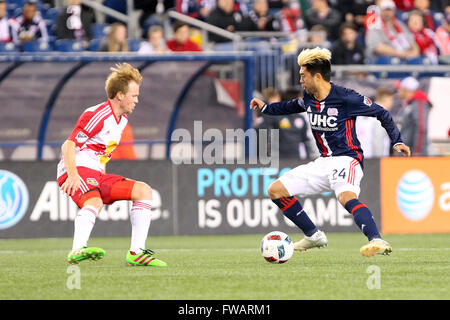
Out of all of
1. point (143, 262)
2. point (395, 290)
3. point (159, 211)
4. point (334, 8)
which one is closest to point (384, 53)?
point (334, 8)

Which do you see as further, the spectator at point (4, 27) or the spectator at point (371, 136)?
the spectator at point (4, 27)

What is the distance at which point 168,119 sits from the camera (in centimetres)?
1603

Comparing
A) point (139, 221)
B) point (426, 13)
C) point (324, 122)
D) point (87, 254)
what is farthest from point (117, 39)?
point (87, 254)

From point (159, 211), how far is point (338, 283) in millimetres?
7445

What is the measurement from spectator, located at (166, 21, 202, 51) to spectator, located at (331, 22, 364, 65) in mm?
2568

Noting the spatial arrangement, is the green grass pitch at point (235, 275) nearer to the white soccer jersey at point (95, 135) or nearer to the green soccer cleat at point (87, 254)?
the green soccer cleat at point (87, 254)

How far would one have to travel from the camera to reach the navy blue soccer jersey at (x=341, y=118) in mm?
9156

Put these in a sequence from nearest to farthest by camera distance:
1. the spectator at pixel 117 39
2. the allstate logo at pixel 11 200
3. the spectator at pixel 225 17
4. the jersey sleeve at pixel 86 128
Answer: the jersey sleeve at pixel 86 128 < the allstate logo at pixel 11 200 < the spectator at pixel 117 39 < the spectator at pixel 225 17

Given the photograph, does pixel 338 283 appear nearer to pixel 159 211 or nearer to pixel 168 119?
pixel 159 211

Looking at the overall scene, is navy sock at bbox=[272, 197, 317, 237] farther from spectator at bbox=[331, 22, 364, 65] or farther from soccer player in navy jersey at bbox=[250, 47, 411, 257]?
spectator at bbox=[331, 22, 364, 65]

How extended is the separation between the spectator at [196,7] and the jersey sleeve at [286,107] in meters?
9.49

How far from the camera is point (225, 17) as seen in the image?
60.3 feet

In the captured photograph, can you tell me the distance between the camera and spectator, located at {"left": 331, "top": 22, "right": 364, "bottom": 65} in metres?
17.6

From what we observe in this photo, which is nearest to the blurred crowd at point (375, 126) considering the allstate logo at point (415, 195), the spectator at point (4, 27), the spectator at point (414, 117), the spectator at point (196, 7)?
the spectator at point (414, 117)
